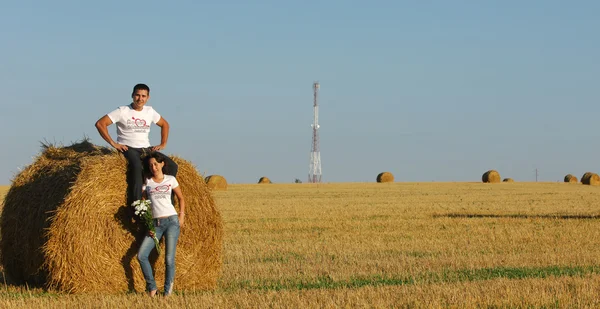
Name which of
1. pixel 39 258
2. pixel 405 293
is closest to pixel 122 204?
pixel 39 258

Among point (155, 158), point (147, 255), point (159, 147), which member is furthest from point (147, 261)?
point (159, 147)

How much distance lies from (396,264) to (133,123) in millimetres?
4987

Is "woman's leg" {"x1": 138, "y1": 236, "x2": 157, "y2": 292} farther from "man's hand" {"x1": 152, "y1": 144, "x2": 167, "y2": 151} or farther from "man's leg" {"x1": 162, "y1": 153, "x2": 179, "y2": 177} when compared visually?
"man's hand" {"x1": 152, "y1": 144, "x2": 167, "y2": 151}

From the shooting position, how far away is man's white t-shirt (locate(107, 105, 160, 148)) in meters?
10.7

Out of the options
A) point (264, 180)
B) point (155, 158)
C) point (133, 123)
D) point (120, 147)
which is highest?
point (264, 180)

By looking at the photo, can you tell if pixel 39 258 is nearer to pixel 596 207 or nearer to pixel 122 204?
pixel 122 204

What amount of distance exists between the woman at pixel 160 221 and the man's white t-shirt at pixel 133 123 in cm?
39

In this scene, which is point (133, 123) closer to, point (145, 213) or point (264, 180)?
point (145, 213)

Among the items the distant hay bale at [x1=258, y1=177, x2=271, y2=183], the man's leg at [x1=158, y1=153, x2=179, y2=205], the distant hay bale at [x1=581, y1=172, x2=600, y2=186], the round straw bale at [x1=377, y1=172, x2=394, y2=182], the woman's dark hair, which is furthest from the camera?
the distant hay bale at [x1=258, y1=177, x2=271, y2=183]

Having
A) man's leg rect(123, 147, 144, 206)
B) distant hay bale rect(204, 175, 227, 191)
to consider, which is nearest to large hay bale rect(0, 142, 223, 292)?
man's leg rect(123, 147, 144, 206)

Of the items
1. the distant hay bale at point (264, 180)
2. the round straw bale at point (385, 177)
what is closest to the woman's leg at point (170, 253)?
the round straw bale at point (385, 177)

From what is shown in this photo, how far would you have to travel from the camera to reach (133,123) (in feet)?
35.4

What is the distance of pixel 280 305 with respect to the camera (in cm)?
941

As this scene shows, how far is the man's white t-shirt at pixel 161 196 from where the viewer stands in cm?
1054
